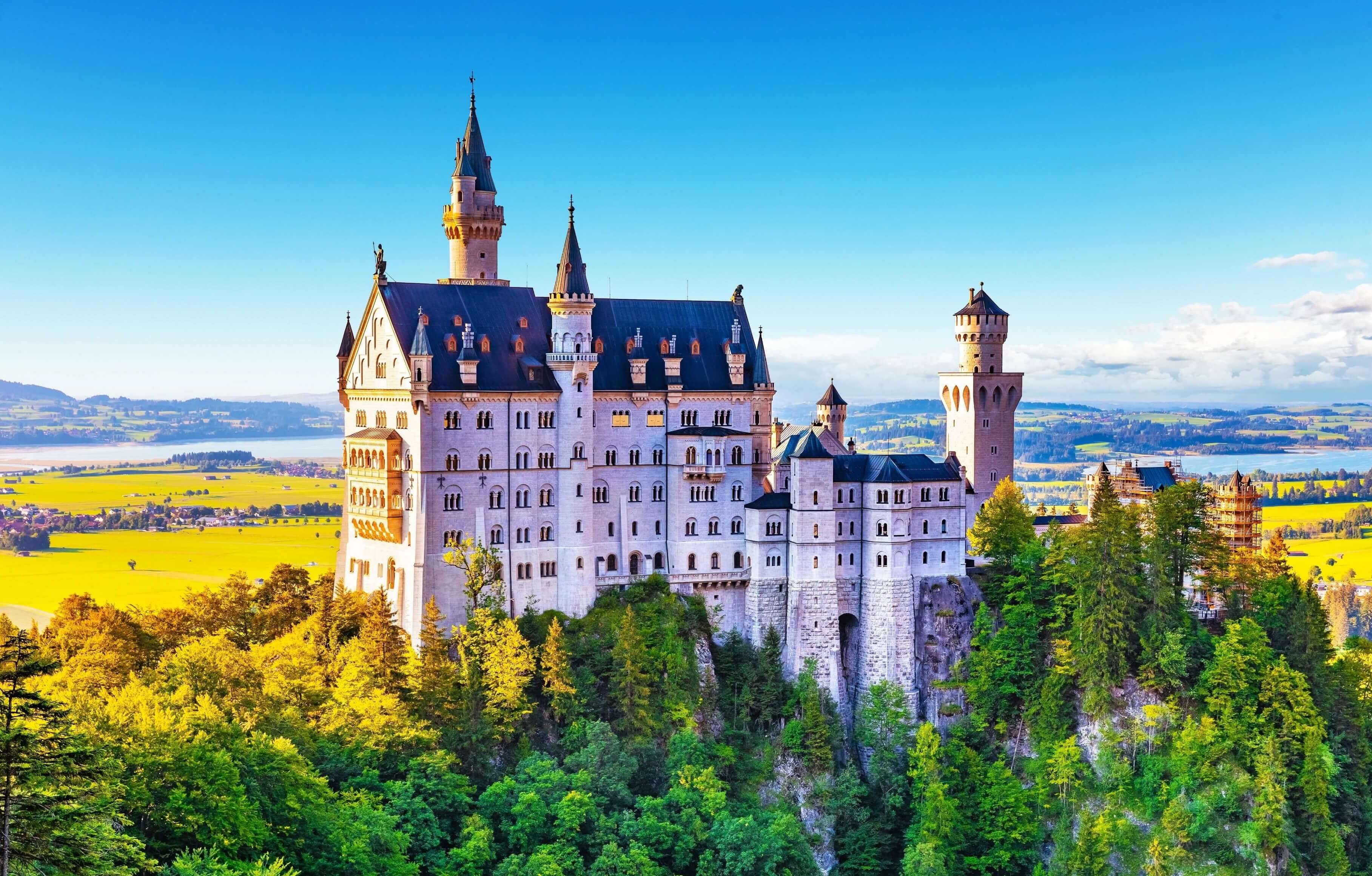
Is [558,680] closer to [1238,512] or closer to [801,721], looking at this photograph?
[801,721]

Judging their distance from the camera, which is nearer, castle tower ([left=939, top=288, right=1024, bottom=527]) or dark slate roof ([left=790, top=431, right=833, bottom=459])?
dark slate roof ([left=790, top=431, right=833, bottom=459])

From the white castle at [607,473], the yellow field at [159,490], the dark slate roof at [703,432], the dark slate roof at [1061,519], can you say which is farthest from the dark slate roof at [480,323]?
the yellow field at [159,490]

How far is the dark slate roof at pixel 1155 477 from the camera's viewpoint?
331 ft

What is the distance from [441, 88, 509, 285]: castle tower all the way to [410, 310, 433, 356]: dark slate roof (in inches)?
426

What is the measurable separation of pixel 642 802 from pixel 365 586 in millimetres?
21845

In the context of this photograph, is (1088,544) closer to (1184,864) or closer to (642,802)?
(1184,864)

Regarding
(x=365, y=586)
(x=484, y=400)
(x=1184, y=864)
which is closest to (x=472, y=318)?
(x=484, y=400)

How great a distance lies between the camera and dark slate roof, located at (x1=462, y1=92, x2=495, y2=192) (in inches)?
3580

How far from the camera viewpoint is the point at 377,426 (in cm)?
8319

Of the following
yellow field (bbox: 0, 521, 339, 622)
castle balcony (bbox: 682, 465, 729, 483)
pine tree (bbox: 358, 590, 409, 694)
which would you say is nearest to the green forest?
pine tree (bbox: 358, 590, 409, 694)

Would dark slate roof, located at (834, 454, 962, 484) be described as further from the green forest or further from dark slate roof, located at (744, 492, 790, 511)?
the green forest

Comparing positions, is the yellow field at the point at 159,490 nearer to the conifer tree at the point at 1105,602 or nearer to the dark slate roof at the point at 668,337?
the dark slate roof at the point at 668,337

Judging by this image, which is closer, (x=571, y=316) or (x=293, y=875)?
(x=293, y=875)

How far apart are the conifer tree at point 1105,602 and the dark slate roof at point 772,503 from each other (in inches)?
693
